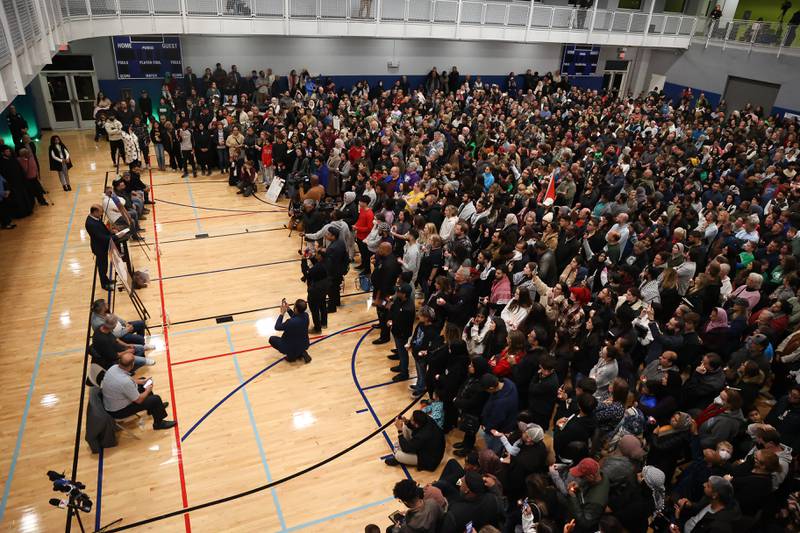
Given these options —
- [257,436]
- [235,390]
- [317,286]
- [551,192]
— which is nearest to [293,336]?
[317,286]

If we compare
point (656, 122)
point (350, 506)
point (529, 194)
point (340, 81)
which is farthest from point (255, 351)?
point (340, 81)

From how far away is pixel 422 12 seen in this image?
73.3 ft

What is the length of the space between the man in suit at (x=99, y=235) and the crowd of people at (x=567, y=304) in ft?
12.3

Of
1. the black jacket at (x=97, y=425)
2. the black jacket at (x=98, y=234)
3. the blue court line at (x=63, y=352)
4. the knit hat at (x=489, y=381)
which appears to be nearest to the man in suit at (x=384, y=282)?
the knit hat at (x=489, y=381)

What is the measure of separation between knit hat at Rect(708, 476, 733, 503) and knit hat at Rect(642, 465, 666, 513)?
612 millimetres

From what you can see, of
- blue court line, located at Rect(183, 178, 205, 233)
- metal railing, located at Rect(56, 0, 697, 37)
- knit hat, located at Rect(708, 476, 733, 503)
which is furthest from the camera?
metal railing, located at Rect(56, 0, 697, 37)

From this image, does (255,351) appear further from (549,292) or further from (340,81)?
(340,81)

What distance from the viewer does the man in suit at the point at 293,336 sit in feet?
27.0

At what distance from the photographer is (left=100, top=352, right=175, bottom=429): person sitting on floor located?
6.57 metres

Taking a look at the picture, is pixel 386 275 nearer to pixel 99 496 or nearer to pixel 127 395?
pixel 127 395

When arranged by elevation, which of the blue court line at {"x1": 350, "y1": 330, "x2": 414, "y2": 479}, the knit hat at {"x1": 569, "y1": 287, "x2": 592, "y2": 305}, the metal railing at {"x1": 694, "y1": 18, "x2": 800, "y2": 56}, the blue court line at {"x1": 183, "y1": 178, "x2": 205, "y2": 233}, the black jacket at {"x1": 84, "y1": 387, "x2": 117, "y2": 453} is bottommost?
the blue court line at {"x1": 350, "y1": 330, "x2": 414, "y2": 479}

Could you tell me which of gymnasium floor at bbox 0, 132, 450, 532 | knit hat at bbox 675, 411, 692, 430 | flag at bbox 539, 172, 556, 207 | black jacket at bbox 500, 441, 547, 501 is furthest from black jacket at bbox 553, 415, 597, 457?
flag at bbox 539, 172, 556, 207

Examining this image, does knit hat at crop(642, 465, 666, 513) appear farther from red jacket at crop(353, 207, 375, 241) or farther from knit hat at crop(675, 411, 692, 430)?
red jacket at crop(353, 207, 375, 241)

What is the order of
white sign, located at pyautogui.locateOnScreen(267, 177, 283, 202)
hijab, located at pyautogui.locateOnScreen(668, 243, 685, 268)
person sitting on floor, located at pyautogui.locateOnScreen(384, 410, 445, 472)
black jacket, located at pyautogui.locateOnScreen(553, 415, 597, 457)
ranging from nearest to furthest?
black jacket, located at pyautogui.locateOnScreen(553, 415, 597, 457)
person sitting on floor, located at pyautogui.locateOnScreen(384, 410, 445, 472)
hijab, located at pyautogui.locateOnScreen(668, 243, 685, 268)
white sign, located at pyautogui.locateOnScreen(267, 177, 283, 202)
